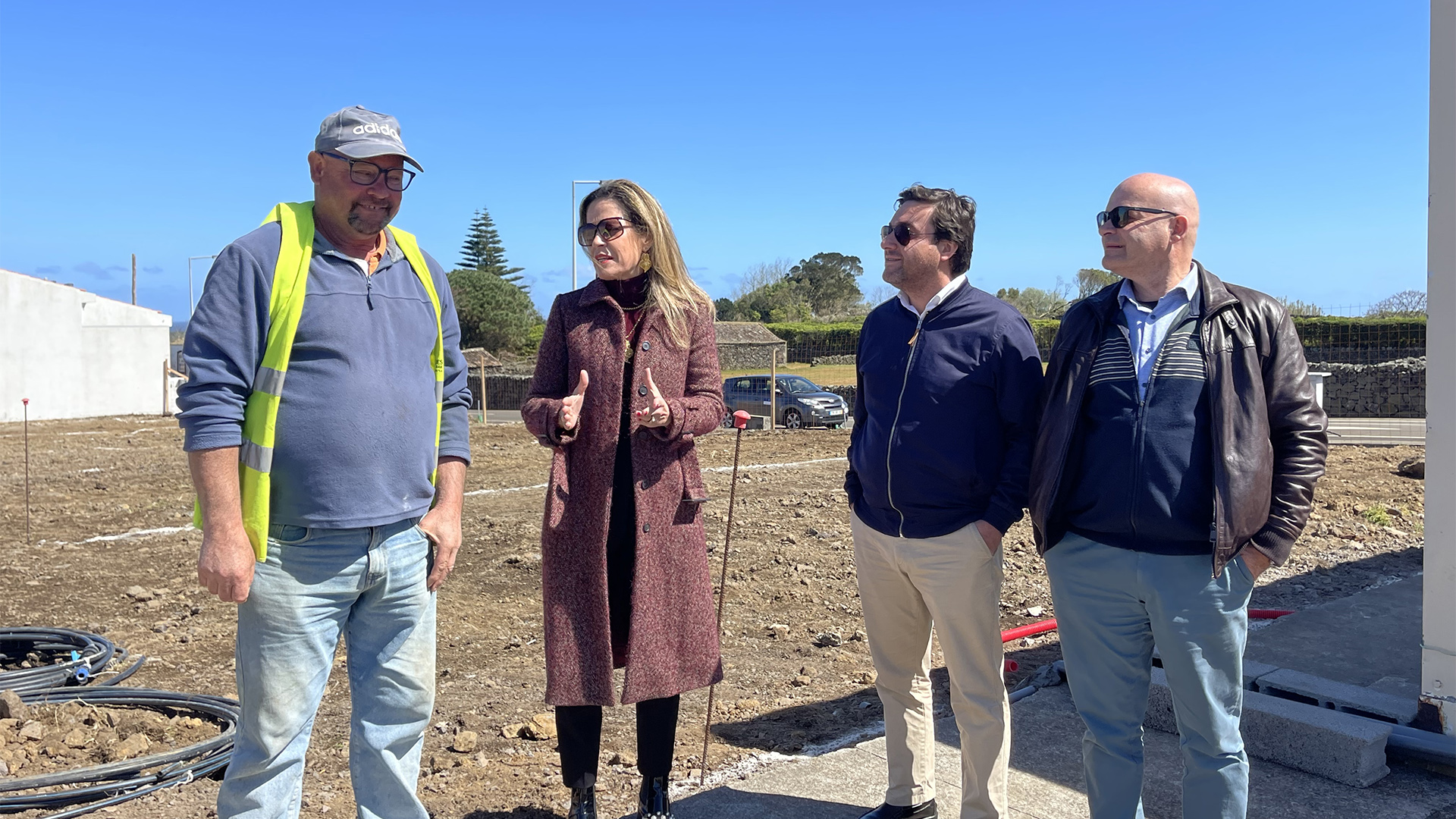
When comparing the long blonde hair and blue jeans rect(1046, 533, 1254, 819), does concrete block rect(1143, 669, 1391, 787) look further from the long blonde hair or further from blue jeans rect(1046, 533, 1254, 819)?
the long blonde hair

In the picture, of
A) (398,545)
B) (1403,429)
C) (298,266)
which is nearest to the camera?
(298,266)

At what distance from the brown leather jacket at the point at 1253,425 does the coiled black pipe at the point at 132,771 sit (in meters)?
2.87

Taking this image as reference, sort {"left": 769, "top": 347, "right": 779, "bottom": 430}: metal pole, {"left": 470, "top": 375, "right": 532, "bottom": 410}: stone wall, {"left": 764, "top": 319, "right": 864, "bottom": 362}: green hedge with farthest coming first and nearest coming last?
{"left": 764, "top": 319, "right": 864, "bottom": 362}: green hedge
{"left": 470, "top": 375, "right": 532, "bottom": 410}: stone wall
{"left": 769, "top": 347, "right": 779, "bottom": 430}: metal pole

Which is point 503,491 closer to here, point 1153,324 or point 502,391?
point 1153,324

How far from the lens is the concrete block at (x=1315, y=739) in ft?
11.5

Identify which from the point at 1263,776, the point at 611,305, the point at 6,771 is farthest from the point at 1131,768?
the point at 6,771

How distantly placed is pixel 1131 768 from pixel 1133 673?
0.86 feet

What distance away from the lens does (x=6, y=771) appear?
383 centimetres

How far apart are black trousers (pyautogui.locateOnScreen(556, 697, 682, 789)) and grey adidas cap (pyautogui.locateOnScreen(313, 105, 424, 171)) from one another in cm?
172

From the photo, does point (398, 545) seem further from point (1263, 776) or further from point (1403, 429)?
point (1403, 429)

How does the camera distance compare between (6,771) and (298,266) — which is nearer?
(298,266)

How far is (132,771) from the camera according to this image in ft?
12.5

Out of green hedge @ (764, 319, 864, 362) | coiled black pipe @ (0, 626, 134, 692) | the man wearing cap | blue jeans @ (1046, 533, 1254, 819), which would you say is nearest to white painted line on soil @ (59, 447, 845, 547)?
coiled black pipe @ (0, 626, 134, 692)

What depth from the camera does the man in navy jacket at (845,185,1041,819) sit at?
9.84 feet
